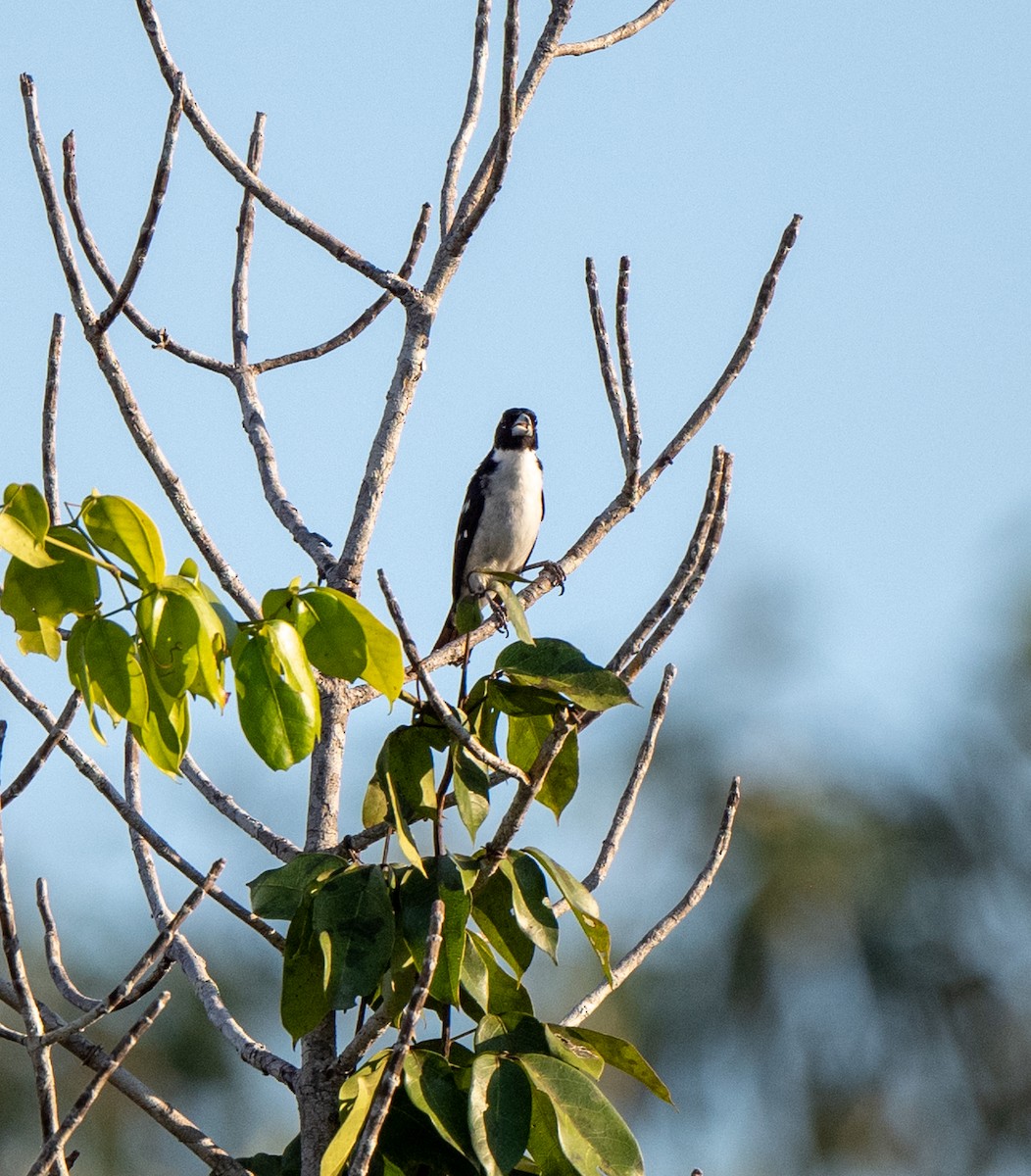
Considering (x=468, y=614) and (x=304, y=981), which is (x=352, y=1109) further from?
(x=468, y=614)

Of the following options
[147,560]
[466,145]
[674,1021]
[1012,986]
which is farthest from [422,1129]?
[1012,986]

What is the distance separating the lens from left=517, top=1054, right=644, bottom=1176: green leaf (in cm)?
221

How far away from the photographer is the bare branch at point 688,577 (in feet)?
9.05

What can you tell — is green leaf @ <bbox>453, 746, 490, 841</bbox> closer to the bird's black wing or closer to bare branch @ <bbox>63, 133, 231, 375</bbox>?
bare branch @ <bbox>63, 133, 231, 375</bbox>

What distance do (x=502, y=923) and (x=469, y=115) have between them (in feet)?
6.26

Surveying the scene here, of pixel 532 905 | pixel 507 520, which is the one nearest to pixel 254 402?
pixel 532 905

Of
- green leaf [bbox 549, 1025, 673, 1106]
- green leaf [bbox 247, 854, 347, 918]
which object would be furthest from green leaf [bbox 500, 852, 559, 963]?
green leaf [bbox 247, 854, 347, 918]

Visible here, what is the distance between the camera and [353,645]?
2158 mm

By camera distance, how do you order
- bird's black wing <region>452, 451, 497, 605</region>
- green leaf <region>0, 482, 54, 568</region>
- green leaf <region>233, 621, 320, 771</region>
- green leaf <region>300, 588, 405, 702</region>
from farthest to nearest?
bird's black wing <region>452, 451, 497, 605</region>, green leaf <region>300, 588, 405, 702</region>, green leaf <region>233, 621, 320, 771</region>, green leaf <region>0, 482, 54, 568</region>

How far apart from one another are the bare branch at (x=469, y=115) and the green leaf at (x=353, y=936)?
5.35 ft

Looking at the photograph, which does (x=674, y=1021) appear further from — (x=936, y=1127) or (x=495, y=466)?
(x=495, y=466)

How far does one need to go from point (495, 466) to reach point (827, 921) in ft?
29.2

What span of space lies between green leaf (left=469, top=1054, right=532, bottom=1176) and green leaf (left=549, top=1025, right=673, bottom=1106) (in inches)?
8.4

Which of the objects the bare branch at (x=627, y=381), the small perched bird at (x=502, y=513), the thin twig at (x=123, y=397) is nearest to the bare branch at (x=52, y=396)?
the thin twig at (x=123, y=397)
